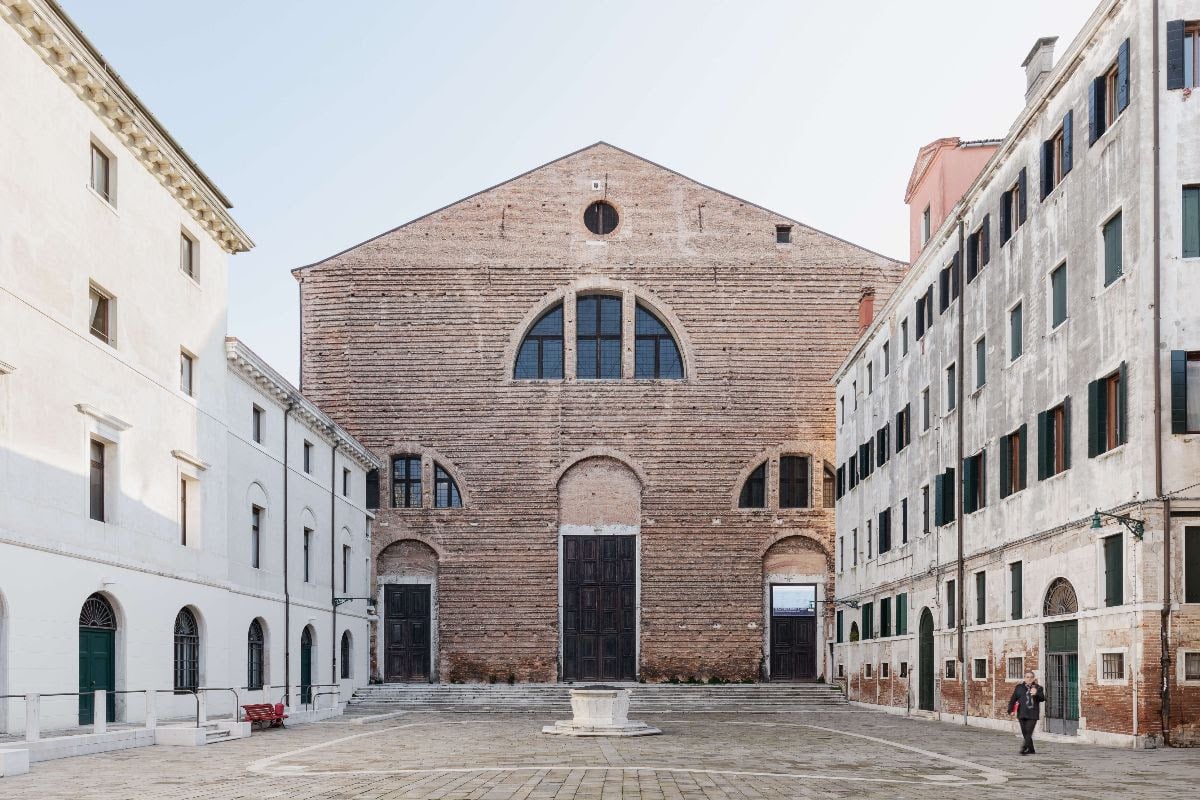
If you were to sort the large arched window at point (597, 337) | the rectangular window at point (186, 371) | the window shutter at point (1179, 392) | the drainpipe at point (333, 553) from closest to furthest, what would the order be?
the window shutter at point (1179, 392) < the rectangular window at point (186, 371) < the drainpipe at point (333, 553) < the large arched window at point (597, 337)

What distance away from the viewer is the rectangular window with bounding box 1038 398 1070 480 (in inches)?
789

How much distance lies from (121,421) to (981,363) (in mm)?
15179

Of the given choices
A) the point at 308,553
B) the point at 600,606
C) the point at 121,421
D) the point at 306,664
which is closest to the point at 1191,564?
the point at 121,421

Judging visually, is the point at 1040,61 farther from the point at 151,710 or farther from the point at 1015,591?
the point at 151,710

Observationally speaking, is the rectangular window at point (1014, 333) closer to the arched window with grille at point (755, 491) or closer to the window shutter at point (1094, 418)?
the window shutter at point (1094, 418)

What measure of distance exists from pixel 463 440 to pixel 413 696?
7.58 metres

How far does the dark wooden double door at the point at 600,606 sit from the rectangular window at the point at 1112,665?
70.2 ft

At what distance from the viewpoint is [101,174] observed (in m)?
21.2

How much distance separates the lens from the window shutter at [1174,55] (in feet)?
57.2

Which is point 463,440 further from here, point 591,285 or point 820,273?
point 820,273

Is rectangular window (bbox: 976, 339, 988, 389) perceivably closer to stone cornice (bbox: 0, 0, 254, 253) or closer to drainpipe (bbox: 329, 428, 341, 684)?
stone cornice (bbox: 0, 0, 254, 253)

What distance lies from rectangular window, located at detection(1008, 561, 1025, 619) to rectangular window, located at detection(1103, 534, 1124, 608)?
3.56 metres

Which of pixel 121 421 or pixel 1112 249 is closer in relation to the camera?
pixel 1112 249

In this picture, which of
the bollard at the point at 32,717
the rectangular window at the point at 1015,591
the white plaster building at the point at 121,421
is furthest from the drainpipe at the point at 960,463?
the bollard at the point at 32,717
